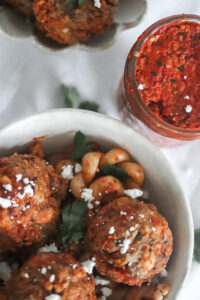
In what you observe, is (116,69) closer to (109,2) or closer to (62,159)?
(109,2)

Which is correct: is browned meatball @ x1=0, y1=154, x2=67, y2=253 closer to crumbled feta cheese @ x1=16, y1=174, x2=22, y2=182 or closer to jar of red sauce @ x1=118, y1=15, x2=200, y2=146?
crumbled feta cheese @ x1=16, y1=174, x2=22, y2=182

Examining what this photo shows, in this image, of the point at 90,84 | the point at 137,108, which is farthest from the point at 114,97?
the point at 137,108

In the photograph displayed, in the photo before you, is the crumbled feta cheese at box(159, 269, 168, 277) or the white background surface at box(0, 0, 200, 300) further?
the white background surface at box(0, 0, 200, 300)

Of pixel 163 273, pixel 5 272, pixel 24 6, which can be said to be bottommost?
pixel 5 272

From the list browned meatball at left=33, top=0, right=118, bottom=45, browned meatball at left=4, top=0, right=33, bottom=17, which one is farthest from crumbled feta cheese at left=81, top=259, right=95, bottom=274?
browned meatball at left=4, top=0, right=33, bottom=17

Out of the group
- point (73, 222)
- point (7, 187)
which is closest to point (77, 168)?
point (73, 222)

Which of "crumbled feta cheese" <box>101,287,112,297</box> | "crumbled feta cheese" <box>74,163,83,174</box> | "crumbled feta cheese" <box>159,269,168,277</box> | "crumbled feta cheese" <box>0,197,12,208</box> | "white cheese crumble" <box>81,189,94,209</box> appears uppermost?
"crumbled feta cheese" <box>0,197,12,208</box>

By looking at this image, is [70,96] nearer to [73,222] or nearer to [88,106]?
[88,106]
